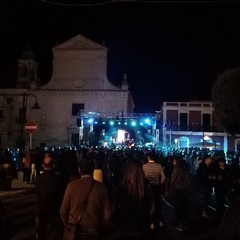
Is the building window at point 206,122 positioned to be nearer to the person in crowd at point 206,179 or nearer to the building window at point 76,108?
the building window at point 76,108

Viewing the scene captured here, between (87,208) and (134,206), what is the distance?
108 cm

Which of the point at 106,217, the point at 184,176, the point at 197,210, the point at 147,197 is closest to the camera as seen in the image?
the point at 106,217

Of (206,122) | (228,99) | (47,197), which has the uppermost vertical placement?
(228,99)

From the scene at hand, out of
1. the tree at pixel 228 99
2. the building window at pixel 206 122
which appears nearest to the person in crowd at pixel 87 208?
the tree at pixel 228 99

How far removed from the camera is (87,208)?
4.91 metres

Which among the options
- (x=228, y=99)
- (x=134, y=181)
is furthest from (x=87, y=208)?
(x=228, y=99)

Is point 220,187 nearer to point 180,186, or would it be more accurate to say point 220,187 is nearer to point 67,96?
point 180,186

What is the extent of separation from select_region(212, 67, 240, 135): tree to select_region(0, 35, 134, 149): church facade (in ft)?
64.9

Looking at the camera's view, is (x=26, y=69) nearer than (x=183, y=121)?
No

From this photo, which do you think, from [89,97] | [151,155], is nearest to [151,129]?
[89,97]

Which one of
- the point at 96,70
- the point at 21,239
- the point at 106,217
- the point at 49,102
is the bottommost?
the point at 21,239

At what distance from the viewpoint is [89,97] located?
5331 centimetres

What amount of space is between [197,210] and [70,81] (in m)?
42.8

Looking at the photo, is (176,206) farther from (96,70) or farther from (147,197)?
(96,70)
